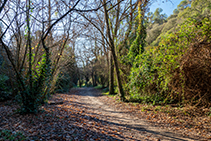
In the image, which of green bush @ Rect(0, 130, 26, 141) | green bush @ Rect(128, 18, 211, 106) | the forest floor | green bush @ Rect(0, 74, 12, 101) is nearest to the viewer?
green bush @ Rect(0, 130, 26, 141)

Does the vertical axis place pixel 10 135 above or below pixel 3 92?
below

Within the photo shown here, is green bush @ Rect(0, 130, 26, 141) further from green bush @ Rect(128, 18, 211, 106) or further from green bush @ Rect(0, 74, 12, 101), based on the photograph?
green bush @ Rect(128, 18, 211, 106)

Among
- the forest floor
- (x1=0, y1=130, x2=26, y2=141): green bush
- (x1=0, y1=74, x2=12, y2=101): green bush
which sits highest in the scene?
(x1=0, y1=74, x2=12, y2=101): green bush

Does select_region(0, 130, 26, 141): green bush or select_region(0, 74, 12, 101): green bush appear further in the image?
select_region(0, 74, 12, 101): green bush

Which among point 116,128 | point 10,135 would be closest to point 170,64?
point 116,128

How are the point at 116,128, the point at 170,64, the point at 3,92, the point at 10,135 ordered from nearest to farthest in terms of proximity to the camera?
the point at 10,135
the point at 116,128
the point at 170,64
the point at 3,92

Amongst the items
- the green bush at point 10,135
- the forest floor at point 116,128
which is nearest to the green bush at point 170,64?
the forest floor at point 116,128

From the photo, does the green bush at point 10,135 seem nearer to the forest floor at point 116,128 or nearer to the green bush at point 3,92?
the forest floor at point 116,128

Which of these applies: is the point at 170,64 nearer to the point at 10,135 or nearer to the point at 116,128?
the point at 116,128

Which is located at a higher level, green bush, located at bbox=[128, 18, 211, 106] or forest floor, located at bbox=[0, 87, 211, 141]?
green bush, located at bbox=[128, 18, 211, 106]

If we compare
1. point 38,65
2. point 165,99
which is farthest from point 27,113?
point 165,99

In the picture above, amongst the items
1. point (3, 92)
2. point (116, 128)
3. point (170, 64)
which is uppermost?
point (170, 64)

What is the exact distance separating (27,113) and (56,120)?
1.37 meters

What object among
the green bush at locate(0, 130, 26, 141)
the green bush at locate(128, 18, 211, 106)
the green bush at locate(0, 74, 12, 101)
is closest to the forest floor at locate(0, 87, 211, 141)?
the green bush at locate(0, 130, 26, 141)
